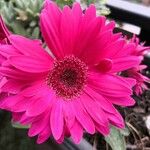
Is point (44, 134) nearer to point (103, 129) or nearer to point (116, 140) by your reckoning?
point (103, 129)

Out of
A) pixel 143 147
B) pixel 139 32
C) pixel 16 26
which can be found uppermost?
pixel 16 26

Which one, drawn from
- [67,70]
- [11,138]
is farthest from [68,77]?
[11,138]

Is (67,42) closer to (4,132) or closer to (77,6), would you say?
(77,6)

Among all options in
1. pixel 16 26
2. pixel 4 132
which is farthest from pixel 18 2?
pixel 4 132

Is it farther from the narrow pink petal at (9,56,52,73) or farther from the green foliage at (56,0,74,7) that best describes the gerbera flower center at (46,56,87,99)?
the green foliage at (56,0,74,7)

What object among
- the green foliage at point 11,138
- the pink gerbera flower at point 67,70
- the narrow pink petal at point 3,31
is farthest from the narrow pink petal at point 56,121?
the green foliage at point 11,138

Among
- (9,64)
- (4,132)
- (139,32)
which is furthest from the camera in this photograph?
(139,32)

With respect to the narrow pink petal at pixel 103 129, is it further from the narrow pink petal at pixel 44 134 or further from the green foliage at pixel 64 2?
the green foliage at pixel 64 2

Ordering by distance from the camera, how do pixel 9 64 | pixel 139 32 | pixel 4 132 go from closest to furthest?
pixel 9 64 < pixel 4 132 < pixel 139 32
